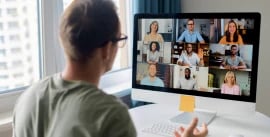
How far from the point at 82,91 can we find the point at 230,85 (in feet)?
2.88

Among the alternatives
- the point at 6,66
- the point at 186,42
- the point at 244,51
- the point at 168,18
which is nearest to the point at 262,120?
the point at 244,51

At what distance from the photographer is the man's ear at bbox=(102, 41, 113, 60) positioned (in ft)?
3.03

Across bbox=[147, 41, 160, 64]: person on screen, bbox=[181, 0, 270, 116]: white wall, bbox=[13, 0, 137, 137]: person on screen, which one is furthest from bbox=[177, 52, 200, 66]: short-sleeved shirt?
bbox=[181, 0, 270, 116]: white wall

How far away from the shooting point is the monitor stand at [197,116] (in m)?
1.68

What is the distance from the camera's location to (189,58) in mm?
1643

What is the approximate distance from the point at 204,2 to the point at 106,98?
6.42ft

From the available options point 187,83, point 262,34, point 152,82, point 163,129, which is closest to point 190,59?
point 187,83

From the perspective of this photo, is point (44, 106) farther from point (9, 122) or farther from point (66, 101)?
point (9, 122)

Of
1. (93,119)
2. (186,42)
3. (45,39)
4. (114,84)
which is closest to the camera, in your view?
(93,119)

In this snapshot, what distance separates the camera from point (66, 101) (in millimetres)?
874

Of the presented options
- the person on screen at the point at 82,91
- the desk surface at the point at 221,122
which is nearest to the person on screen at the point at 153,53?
the desk surface at the point at 221,122

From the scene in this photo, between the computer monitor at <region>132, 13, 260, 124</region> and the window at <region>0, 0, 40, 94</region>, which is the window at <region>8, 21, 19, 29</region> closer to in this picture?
the window at <region>0, 0, 40, 94</region>

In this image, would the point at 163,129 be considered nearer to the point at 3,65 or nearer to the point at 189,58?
the point at 189,58

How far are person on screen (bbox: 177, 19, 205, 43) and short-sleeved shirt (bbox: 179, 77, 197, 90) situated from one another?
17 centimetres
